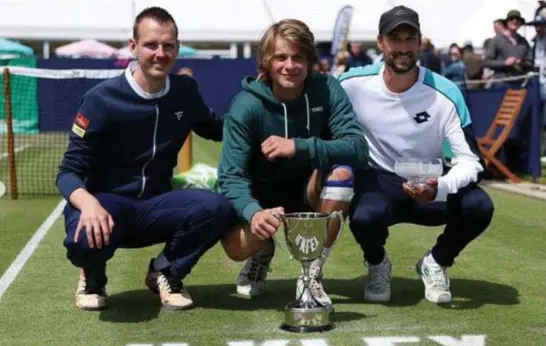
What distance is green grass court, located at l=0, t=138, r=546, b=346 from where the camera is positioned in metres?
5.36

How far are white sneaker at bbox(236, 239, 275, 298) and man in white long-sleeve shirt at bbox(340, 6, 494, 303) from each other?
1.98ft

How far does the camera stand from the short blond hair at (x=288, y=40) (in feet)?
18.5

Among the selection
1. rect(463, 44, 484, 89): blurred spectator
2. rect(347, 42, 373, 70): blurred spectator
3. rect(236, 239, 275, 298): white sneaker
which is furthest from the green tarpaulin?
rect(236, 239, 275, 298): white sneaker

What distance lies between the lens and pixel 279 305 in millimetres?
6117

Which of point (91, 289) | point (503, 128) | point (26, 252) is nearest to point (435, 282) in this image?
point (91, 289)

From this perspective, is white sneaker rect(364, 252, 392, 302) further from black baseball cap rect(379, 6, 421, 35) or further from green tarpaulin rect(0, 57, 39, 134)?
green tarpaulin rect(0, 57, 39, 134)

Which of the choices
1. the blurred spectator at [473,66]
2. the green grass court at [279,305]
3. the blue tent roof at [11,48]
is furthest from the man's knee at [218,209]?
the blue tent roof at [11,48]

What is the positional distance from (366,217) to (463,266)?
1770 millimetres

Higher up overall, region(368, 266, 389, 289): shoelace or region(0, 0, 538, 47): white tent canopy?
region(0, 0, 538, 47): white tent canopy

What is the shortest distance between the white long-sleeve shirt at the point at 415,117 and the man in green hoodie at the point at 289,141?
0.80 feet

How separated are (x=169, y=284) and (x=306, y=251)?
35.9 inches

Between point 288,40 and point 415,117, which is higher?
point 288,40

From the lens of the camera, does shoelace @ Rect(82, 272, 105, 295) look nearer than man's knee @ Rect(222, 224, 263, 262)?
No

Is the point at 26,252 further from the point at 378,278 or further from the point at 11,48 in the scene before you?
the point at 11,48
